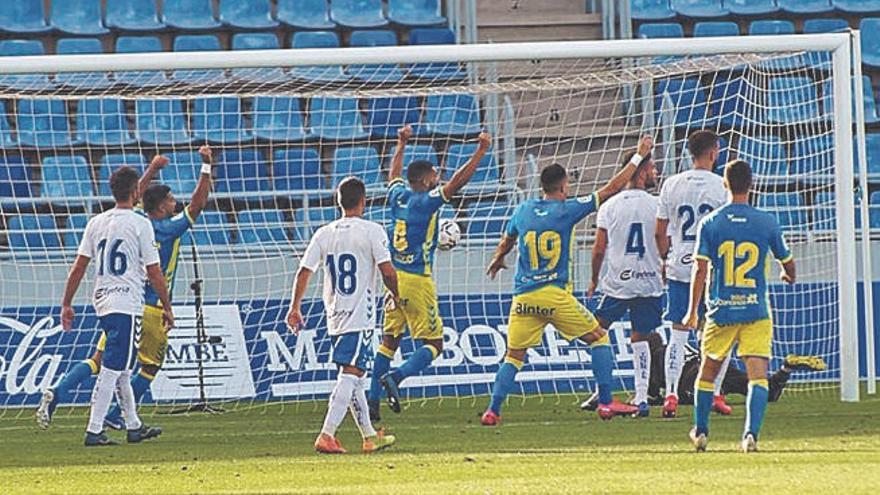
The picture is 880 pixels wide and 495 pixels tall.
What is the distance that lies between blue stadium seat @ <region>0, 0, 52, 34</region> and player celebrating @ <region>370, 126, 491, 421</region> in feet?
24.1

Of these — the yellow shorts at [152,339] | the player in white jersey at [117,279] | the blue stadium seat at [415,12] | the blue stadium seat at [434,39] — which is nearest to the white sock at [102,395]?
the player in white jersey at [117,279]

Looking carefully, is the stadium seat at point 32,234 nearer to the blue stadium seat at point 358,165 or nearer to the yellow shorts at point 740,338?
the blue stadium seat at point 358,165

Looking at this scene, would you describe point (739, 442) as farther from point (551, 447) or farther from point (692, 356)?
point (692, 356)

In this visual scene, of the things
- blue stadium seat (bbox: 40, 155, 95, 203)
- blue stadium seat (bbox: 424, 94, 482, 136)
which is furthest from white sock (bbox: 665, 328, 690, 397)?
blue stadium seat (bbox: 40, 155, 95, 203)

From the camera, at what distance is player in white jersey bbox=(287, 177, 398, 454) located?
1027 centimetres

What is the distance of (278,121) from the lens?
58.4 ft

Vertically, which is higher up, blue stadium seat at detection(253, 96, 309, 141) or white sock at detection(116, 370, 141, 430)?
blue stadium seat at detection(253, 96, 309, 141)

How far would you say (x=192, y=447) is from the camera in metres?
11.0

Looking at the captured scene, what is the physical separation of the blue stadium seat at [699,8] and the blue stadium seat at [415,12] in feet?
8.75

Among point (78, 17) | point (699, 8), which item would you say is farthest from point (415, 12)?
point (78, 17)

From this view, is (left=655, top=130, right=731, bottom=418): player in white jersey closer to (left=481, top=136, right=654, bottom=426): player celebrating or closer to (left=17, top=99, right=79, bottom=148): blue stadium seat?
(left=481, top=136, right=654, bottom=426): player celebrating

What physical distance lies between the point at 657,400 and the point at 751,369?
405 centimetres

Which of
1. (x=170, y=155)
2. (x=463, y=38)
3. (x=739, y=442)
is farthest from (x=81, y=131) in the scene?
(x=739, y=442)

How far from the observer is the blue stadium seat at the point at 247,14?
19312 millimetres
